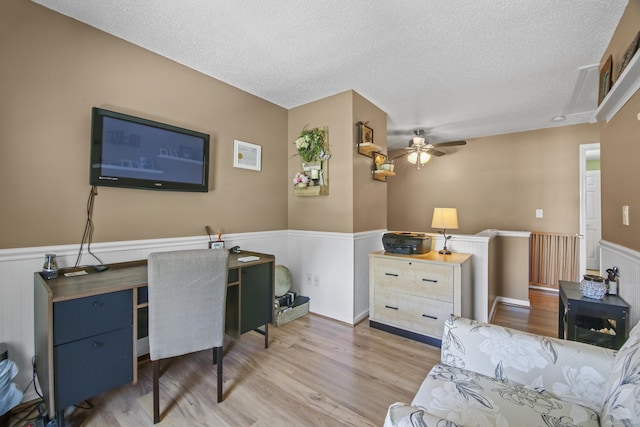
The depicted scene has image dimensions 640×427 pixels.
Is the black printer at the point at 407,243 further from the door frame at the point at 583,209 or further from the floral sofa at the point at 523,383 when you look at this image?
the door frame at the point at 583,209

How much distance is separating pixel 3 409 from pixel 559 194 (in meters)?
5.79

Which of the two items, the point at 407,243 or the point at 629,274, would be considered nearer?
the point at 629,274

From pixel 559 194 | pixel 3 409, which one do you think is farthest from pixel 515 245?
pixel 3 409

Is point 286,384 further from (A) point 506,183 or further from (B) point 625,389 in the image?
(A) point 506,183

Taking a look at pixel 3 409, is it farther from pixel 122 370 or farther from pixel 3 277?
pixel 3 277

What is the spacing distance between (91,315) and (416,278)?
2308 millimetres

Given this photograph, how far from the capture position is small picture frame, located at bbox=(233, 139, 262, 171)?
2.80 meters

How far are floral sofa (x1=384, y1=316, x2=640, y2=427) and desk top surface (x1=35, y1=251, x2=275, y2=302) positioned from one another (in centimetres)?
148

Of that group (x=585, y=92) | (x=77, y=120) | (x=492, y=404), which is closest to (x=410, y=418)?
(x=492, y=404)

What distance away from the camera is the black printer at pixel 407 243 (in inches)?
103

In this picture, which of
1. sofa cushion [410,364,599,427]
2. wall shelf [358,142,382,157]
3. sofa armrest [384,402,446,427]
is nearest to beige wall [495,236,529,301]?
wall shelf [358,142,382,157]

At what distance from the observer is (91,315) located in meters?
1.39

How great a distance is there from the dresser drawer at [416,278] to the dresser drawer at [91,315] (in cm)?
202

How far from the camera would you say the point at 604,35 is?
194cm
